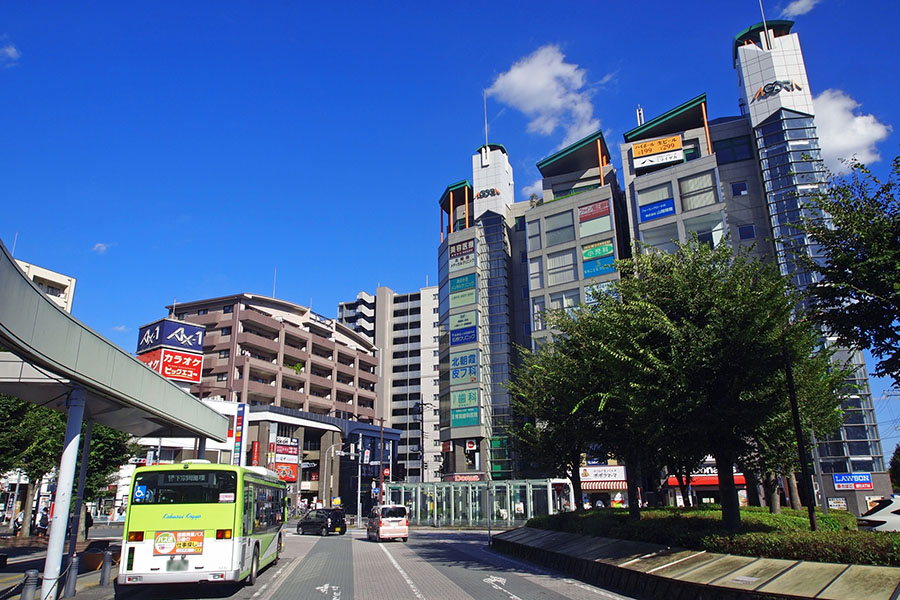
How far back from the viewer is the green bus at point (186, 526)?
13469mm

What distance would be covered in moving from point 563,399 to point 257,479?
47.7 ft

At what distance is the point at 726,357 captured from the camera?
53.1ft

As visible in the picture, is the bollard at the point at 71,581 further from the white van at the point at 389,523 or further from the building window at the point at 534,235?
the building window at the point at 534,235

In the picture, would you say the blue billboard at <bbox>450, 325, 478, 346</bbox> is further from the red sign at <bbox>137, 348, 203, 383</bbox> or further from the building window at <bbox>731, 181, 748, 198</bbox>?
the red sign at <bbox>137, 348, 203, 383</bbox>

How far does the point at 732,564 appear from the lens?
12.8 meters

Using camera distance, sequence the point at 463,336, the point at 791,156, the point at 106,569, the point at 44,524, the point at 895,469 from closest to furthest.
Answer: the point at 106,569, the point at 44,524, the point at 791,156, the point at 463,336, the point at 895,469

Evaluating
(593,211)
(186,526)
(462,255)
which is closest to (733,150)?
(593,211)

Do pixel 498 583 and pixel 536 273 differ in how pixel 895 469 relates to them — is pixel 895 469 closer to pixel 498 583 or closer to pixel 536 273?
pixel 536 273

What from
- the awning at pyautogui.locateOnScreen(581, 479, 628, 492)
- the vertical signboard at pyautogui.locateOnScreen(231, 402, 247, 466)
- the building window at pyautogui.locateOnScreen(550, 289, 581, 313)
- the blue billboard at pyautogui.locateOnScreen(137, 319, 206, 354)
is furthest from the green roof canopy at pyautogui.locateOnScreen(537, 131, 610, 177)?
the blue billboard at pyautogui.locateOnScreen(137, 319, 206, 354)

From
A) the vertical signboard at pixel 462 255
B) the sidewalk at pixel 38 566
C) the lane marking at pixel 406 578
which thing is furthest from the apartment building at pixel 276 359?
the lane marking at pixel 406 578

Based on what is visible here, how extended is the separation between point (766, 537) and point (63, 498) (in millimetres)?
15537

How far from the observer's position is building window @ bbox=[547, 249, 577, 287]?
72.4 m

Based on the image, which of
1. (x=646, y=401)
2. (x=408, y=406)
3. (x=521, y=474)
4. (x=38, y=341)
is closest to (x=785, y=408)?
(x=646, y=401)

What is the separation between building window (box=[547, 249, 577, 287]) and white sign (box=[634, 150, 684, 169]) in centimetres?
1357
